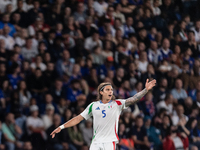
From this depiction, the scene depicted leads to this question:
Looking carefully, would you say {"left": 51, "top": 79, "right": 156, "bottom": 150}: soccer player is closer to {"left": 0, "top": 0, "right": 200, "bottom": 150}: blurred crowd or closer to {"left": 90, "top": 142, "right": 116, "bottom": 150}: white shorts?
{"left": 90, "top": 142, "right": 116, "bottom": 150}: white shorts

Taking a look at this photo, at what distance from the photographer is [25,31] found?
32.8 feet

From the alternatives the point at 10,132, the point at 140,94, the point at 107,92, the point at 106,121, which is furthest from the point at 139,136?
the point at 140,94

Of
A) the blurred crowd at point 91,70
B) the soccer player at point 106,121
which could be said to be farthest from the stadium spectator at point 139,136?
the soccer player at point 106,121

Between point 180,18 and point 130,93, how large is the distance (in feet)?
13.5

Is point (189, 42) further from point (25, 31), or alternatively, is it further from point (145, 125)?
point (25, 31)

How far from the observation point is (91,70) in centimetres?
1048

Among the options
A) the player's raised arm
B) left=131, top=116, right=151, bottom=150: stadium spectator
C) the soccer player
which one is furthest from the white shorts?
left=131, top=116, right=151, bottom=150: stadium spectator

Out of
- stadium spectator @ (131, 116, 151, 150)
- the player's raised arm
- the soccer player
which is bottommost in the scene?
stadium spectator @ (131, 116, 151, 150)

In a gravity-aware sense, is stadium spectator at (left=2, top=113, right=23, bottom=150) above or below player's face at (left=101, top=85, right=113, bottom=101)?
below

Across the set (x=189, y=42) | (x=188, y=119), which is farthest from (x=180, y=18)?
(x=188, y=119)

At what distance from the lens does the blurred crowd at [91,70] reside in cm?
929

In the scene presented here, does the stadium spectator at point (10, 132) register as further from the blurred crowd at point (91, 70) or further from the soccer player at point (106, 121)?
the soccer player at point (106, 121)

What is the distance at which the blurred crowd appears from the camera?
929 centimetres

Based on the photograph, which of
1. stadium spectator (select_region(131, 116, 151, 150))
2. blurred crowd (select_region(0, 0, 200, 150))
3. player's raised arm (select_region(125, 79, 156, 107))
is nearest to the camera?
player's raised arm (select_region(125, 79, 156, 107))
